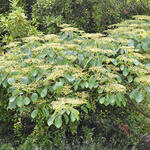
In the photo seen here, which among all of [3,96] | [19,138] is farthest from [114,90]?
[19,138]

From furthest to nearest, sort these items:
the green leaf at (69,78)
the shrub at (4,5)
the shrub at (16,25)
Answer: the shrub at (4,5) < the shrub at (16,25) < the green leaf at (69,78)

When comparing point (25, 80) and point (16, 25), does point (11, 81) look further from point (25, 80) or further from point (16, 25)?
point (16, 25)

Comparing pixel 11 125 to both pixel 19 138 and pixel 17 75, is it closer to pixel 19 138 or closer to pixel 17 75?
pixel 19 138

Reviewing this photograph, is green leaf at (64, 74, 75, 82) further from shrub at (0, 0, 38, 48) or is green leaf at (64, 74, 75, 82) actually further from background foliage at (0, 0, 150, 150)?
shrub at (0, 0, 38, 48)

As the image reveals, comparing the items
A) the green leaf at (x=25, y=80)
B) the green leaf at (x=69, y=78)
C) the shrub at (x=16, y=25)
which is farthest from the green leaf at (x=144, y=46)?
the shrub at (x=16, y=25)

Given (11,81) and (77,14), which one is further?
(77,14)

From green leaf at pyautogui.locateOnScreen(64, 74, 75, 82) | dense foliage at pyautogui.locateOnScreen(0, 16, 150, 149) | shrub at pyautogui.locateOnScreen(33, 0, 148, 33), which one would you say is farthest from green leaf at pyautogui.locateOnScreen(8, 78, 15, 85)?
shrub at pyautogui.locateOnScreen(33, 0, 148, 33)

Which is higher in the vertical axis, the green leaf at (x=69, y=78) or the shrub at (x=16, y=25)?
the shrub at (x=16, y=25)

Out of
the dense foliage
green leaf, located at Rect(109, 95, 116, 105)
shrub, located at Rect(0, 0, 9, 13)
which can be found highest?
shrub, located at Rect(0, 0, 9, 13)

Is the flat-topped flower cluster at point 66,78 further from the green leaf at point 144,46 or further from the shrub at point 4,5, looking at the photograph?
the shrub at point 4,5

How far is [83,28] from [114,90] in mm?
3225

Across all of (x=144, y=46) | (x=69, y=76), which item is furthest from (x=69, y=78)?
(x=144, y=46)

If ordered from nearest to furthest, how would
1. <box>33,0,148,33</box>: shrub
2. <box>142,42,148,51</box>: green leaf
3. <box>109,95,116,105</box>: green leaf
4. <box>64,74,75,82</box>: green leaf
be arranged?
<box>109,95,116,105</box>: green leaf → <box>64,74,75,82</box>: green leaf → <box>142,42,148,51</box>: green leaf → <box>33,0,148,33</box>: shrub

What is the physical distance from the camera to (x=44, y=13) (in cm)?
489
